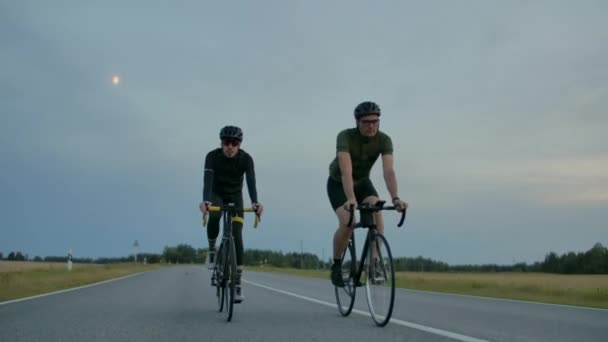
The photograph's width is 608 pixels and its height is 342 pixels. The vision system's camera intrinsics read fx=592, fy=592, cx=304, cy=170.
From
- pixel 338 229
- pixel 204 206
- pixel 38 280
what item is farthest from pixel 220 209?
pixel 38 280

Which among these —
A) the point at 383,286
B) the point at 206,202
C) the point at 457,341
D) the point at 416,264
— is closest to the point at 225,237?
the point at 206,202

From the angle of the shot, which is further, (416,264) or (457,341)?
(416,264)

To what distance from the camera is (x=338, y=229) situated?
737 centimetres

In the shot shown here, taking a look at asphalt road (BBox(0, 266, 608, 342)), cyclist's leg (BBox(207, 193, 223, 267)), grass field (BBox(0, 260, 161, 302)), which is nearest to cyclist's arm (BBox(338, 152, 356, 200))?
asphalt road (BBox(0, 266, 608, 342))

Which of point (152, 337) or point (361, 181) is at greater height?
point (361, 181)

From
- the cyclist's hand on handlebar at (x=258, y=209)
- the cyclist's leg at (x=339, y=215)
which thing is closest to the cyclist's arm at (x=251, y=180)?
the cyclist's hand on handlebar at (x=258, y=209)

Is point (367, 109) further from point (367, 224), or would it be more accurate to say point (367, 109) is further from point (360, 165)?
point (367, 224)

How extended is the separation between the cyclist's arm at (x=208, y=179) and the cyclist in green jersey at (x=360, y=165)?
162 centimetres

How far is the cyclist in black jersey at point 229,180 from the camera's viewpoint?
775cm

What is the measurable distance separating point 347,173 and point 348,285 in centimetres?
162

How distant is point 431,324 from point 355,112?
8.24ft

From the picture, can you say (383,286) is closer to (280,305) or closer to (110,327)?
(110,327)

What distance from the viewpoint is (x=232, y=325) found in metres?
6.40

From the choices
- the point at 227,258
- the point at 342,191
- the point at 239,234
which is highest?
the point at 342,191
